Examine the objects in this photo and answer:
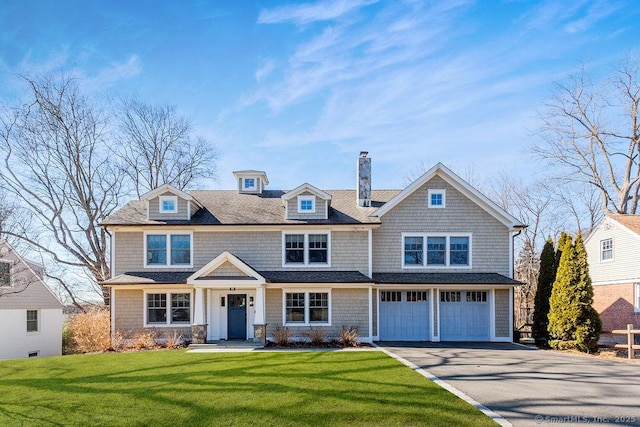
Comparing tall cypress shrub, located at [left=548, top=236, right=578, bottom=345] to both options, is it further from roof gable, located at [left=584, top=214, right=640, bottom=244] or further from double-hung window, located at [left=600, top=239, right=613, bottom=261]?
double-hung window, located at [left=600, top=239, right=613, bottom=261]

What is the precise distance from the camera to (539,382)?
1096 cm

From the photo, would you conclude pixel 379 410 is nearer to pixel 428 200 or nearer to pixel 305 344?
pixel 305 344

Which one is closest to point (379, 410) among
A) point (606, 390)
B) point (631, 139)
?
point (606, 390)

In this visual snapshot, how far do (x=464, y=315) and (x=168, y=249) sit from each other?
1325cm

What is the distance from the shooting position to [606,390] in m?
10.3

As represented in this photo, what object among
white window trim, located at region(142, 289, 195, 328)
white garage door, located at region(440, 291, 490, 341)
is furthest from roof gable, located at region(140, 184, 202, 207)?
white garage door, located at region(440, 291, 490, 341)

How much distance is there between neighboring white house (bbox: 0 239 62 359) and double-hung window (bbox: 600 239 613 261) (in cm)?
3013

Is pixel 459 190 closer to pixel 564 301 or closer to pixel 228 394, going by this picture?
pixel 564 301

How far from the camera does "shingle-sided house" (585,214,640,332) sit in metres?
22.8

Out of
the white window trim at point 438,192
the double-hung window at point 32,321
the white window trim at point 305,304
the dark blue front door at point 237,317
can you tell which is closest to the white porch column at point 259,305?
the white window trim at point 305,304

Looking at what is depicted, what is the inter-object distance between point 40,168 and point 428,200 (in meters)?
23.1

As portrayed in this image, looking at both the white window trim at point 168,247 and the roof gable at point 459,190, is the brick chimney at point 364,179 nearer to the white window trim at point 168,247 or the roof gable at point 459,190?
the roof gable at point 459,190

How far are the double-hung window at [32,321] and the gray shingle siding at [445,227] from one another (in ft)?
63.7

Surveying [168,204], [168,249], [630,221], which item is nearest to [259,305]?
[168,249]
